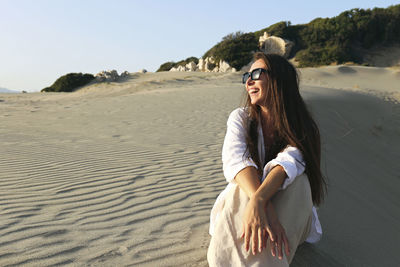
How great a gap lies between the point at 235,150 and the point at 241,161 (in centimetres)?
11

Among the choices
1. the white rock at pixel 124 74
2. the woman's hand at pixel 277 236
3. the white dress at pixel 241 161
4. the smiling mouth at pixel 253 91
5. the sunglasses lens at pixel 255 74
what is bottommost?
the white rock at pixel 124 74

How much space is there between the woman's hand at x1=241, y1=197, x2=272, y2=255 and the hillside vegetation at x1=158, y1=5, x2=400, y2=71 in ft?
85.7

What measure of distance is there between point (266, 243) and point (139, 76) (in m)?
24.9

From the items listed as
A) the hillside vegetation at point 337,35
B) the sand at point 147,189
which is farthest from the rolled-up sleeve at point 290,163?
the hillside vegetation at point 337,35

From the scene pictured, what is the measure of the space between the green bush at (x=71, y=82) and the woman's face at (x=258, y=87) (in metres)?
23.7

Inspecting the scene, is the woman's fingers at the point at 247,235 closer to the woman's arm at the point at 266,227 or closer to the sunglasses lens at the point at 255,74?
the woman's arm at the point at 266,227

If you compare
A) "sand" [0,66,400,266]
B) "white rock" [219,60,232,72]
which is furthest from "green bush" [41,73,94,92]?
"sand" [0,66,400,266]

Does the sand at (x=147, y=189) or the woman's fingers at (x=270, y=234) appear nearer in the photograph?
the woman's fingers at (x=270, y=234)

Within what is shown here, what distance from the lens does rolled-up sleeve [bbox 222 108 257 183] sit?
2.35 metres

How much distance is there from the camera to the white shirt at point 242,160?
7.14 ft

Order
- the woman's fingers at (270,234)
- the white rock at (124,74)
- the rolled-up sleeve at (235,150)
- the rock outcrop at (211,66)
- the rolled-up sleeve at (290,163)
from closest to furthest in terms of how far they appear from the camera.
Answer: the woman's fingers at (270,234) < the rolled-up sleeve at (290,163) < the rolled-up sleeve at (235,150) < the white rock at (124,74) < the rock outcrop at (211,66)

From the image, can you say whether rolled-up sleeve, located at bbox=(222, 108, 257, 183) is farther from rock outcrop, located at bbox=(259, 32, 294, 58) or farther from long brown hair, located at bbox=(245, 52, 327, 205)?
rock outcrop, located at bbox=(259, 32, 294, 58)

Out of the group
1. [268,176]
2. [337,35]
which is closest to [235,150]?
[268,176]

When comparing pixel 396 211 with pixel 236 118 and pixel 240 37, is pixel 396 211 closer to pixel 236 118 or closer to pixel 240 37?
pixel 236 118
